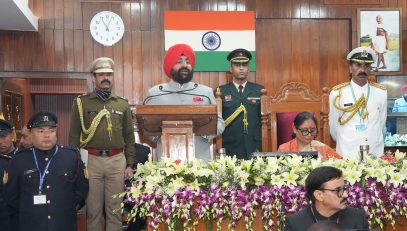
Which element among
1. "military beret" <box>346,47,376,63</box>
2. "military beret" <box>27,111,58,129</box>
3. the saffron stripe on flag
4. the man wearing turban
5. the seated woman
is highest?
the saffron stripe on flag

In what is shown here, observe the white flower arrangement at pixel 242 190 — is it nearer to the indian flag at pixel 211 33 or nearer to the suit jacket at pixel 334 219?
the suit jacket at pixel 334 219

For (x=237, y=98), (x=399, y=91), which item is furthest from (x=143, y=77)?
(x=399, y=91)

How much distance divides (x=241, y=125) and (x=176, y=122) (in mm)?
1607

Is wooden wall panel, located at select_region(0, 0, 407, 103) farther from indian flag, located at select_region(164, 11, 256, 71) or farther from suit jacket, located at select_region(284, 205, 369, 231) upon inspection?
suit jacket, located at select_region(284, 205, 369, 231)

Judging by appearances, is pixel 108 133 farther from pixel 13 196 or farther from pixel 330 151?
pixel 330 151

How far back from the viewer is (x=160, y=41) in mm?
6531

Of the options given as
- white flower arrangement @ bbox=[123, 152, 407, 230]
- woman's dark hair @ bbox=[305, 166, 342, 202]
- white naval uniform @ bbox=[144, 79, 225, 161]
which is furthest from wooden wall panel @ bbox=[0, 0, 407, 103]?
woman's dark hair @ bbox=[305, 166, 342, 202]

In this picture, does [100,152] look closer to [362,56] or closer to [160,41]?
[362,56]

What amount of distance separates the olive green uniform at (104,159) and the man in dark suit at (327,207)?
5.55 feet

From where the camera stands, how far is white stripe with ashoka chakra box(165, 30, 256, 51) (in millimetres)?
6449

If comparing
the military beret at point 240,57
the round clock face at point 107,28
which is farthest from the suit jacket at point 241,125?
the round clock face at point 107,28

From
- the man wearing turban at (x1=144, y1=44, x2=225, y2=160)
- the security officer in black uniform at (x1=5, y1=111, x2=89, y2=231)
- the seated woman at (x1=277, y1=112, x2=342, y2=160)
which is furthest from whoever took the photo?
the seated woman at (x1=277, y1=112, x2=342, y2=160)

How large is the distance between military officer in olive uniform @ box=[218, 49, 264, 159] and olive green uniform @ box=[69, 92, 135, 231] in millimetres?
911

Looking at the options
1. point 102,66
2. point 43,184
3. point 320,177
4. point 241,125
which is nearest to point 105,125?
point 102,66
